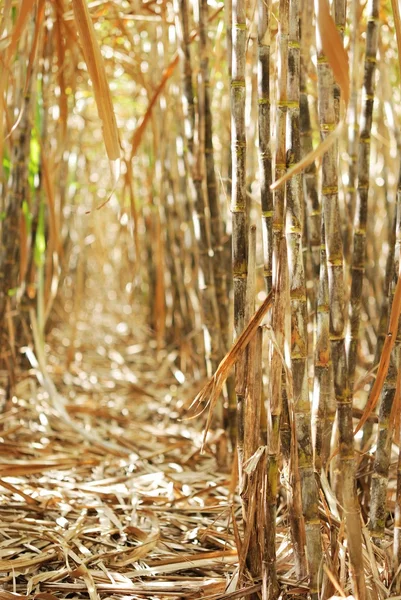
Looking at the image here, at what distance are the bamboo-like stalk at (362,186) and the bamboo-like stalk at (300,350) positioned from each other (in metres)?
0.15

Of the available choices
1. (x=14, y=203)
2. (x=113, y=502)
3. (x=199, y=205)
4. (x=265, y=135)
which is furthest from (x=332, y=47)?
(x=14, y=203)

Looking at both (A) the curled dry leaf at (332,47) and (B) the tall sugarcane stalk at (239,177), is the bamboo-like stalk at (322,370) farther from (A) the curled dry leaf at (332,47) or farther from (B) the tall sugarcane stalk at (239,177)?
(A) the curled dry leaf at (332,47)

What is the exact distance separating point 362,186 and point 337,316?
253 mm

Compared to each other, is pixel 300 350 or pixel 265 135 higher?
pixel 265 135

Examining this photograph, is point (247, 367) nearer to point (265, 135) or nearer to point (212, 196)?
point (265, 135)

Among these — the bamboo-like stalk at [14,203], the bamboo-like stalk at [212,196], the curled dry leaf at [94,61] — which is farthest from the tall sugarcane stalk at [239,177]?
the bamboo-like stalk at [14,203]

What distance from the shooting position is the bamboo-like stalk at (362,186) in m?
0.81

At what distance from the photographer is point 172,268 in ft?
6.63

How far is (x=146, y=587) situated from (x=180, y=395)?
1.01 metres

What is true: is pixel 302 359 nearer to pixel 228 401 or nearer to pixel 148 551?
pixel 148 551

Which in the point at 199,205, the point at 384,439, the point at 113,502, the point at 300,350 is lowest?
the point at 113,502

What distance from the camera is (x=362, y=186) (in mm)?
832

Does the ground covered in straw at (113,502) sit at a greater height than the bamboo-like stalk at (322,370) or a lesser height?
lesser

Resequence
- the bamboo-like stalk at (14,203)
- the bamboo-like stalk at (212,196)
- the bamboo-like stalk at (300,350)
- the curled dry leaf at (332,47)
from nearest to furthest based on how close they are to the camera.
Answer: the curled dry leaf at (332,47), the bamboo-like stalk at (300,350), the bamboo-like stalk at (212,196), the bamboo-like stalk at (14,203)
